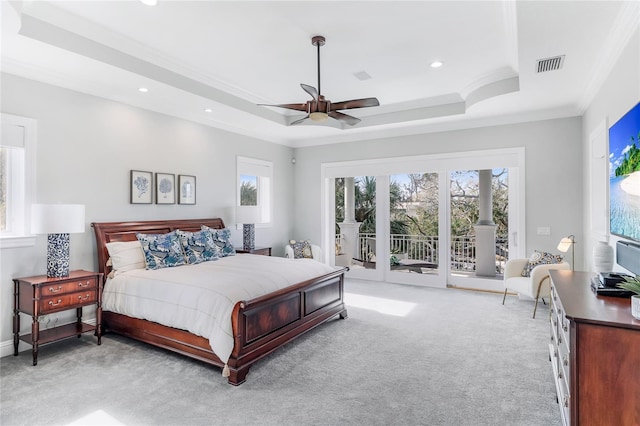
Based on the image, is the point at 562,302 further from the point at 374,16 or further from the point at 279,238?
the point at 279,238

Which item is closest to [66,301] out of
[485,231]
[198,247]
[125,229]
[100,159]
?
[125,229]

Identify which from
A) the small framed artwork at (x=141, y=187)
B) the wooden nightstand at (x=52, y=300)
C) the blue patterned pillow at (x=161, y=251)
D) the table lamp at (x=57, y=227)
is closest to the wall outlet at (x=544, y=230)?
the blue patterned pillow at (x=161, y=251)

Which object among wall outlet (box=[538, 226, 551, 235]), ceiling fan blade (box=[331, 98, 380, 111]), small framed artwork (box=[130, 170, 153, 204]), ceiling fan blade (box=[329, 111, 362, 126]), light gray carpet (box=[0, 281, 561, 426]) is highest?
ceiling fan blade (box=[331, 98, 380, 111])

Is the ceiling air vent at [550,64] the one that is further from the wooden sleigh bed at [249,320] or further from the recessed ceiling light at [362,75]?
the wooden sleigh bed at [249,320]

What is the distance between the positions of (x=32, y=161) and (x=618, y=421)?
4.86 m

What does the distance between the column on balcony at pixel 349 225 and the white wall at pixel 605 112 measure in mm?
3594

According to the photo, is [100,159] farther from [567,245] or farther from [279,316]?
[567,245]

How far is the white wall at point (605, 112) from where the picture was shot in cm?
261

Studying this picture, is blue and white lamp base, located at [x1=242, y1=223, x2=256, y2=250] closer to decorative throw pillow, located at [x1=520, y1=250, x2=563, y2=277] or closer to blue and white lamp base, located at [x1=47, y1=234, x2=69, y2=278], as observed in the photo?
blue and white lamp base, located at [x1=47, y1=234, x2=69, y2=278]

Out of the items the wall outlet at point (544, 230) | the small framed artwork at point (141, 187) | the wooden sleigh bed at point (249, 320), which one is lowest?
the wooden sleigh bed at point (249, 320)

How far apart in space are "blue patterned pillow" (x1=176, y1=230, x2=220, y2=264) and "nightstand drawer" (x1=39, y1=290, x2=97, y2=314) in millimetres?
1039

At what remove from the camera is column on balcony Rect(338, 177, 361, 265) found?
692 centimetres

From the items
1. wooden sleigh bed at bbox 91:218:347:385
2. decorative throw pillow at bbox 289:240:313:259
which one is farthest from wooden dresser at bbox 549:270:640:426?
decorative throw pillow at bbox 289:240:313:259

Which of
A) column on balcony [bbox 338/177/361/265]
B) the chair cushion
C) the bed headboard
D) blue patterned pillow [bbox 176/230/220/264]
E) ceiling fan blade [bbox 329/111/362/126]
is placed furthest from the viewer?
column on balcony [bbox 338/177/361/265]
